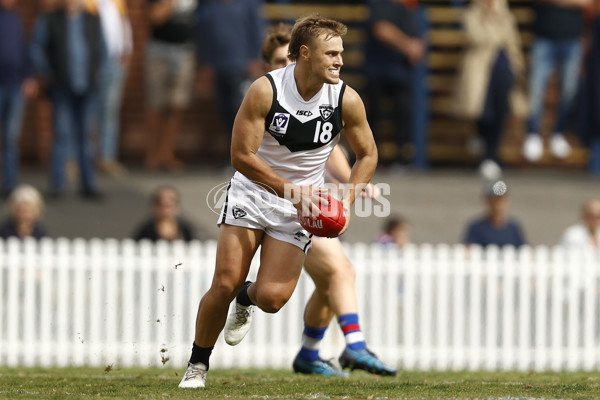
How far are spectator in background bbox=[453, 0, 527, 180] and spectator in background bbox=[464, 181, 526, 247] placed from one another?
3.40m

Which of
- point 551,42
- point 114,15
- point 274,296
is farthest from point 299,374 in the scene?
point 551,42

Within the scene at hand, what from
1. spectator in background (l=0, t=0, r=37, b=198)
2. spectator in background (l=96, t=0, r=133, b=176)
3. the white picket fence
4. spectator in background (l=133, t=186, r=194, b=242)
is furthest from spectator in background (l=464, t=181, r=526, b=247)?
spectator in background (l=0, t=0, r=37, b=198)

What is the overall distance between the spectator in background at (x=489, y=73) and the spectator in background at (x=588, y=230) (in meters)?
3.42

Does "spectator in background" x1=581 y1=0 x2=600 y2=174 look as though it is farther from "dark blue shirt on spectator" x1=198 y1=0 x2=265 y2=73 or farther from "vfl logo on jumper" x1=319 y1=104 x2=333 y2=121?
"vfl logo on jumper" x1=319 y1=104 x2=333 y2=121

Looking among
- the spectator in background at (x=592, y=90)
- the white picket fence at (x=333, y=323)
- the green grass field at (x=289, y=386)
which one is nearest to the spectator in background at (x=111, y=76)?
the white picket fence at (x=333, y=323)

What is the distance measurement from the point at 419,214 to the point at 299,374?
244 inches

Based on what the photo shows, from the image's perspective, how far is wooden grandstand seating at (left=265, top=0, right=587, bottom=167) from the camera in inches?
686

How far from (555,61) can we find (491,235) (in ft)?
14.2

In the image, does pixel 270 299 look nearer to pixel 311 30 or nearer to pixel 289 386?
pixel 289 386

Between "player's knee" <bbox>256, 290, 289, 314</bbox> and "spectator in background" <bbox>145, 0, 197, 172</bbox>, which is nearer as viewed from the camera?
"player's knee" <bbox>256, 290, 289, 314</bbox>

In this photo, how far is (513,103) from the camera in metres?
16.1

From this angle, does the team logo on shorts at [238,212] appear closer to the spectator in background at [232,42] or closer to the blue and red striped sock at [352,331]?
the blue and red striped sock at [352,331]

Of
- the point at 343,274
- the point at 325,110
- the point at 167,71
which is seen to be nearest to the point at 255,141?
the point at 325,110

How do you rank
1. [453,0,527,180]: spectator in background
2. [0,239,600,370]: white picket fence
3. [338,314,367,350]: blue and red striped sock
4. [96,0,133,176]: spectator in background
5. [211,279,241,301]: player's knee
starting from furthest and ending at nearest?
1. [453,0,527,180]: spectator in background
2. [96,0,133,176]: spectator in background
3. [0,239,600,370]: white picket fence
4. [338,314,367,350]: blue and red striped sock
5. [211,279,241,301]: player's knee
